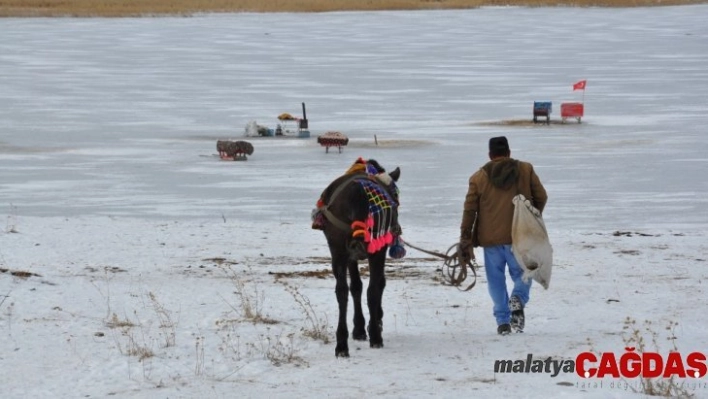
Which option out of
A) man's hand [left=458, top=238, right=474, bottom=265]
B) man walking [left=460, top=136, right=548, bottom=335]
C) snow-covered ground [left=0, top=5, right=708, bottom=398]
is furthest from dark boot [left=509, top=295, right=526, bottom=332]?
man's hand [left=458, top=238, right=474, bottom=265]

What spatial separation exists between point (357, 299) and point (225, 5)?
72218mm

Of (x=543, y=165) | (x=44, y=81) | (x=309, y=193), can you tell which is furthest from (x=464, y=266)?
(x=44, y=81)

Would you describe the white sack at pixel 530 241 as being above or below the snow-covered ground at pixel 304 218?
above

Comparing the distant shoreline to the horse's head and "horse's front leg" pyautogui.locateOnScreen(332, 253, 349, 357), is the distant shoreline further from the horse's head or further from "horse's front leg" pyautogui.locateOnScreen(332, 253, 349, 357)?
"horse's front leg" pyautogui.locateOnScreen(332, 253, 349, 357)

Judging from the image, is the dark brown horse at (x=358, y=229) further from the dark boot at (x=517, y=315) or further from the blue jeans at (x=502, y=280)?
the dark boot at (x=517, y=315)

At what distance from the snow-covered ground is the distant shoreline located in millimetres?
25754

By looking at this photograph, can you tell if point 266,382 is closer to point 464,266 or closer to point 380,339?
point 380,339

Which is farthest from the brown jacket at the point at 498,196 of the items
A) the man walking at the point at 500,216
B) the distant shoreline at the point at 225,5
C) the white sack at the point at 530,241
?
the distant shoreline at the point at 225,5

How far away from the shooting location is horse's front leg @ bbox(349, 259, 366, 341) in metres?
8.64

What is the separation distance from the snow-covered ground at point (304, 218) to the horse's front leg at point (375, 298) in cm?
14

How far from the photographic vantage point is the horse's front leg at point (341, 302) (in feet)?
26.9

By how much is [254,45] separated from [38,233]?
37735 millimetres

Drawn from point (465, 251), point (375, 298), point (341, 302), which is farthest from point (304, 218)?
point (341, 302)

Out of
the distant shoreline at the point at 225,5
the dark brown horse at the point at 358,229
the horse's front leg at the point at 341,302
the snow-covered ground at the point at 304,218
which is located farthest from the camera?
the distant shoreline at the point at 225,5
